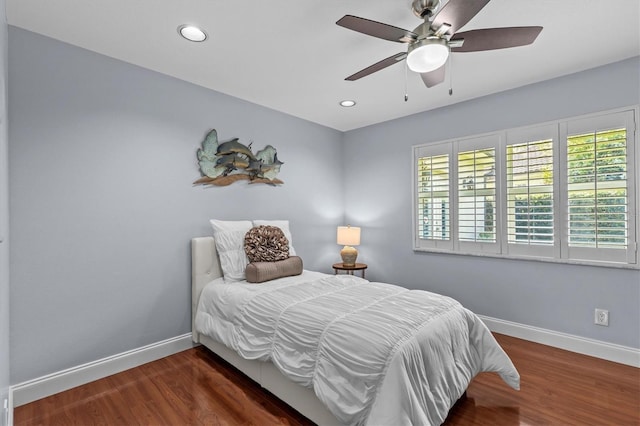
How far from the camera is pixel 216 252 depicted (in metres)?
3.01

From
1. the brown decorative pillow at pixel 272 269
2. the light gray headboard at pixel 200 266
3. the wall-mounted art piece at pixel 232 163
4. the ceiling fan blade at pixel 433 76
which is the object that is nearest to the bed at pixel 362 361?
the brown decorative pillow at pixel 272 269

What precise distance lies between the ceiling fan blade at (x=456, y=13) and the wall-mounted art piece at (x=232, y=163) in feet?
7.29

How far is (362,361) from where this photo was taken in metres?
1.57

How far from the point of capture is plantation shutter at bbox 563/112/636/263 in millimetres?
2562

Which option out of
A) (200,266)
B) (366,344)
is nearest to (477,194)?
(366,344)

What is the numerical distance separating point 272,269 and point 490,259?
228 cm

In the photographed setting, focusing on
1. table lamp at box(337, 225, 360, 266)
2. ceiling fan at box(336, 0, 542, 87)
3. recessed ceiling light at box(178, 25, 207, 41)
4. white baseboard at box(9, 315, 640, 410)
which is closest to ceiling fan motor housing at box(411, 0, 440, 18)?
ceiling fan at box(336, 0, 542, 87)

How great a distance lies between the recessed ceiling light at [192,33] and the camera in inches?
83.7

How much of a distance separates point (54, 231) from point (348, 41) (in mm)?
2528

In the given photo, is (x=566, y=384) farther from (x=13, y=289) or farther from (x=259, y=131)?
(x=13, y=289)

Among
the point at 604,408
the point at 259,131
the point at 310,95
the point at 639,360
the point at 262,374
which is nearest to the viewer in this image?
the point at 604,408

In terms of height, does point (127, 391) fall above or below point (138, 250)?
below

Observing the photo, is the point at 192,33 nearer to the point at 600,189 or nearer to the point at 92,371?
the point at 92,371

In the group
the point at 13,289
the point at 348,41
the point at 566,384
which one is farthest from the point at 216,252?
the point at 566,384
